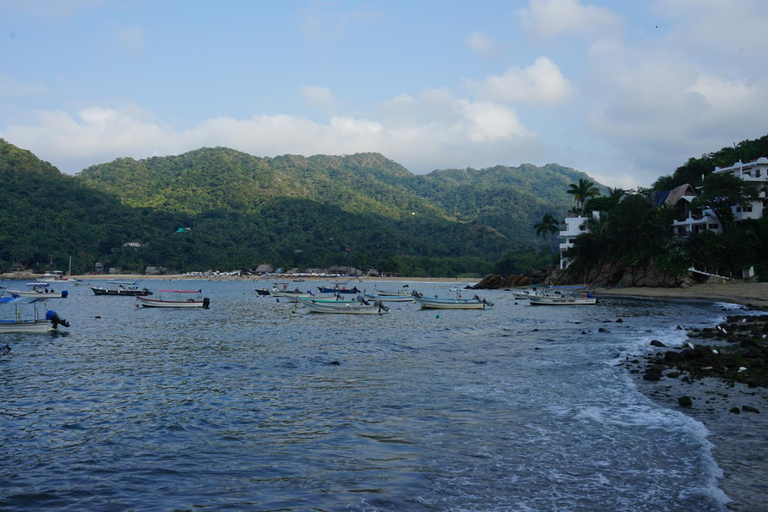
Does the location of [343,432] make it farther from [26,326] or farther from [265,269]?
[265,269]

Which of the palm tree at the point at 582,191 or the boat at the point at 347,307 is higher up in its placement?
the palm tree at the point at 582,191

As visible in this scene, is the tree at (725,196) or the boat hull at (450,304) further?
the tree at (725,196)

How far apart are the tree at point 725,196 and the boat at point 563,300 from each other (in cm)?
1977

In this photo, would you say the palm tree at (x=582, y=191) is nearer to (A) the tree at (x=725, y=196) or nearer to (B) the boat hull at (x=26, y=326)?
(A) the tree at (x=725, y=196)

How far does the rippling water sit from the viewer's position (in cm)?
1005

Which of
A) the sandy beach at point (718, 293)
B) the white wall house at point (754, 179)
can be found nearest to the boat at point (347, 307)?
the sandy beach at point (718, 293)

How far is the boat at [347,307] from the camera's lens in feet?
179

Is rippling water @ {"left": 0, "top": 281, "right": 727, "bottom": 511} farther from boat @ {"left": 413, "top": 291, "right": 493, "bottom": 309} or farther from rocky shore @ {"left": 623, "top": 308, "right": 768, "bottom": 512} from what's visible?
boat @ {"left": 413, "top": 291, "right": 493, "bottom": 309}

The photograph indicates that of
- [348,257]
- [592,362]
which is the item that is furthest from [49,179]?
[592,362]

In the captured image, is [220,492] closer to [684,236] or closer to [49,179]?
[684,236]

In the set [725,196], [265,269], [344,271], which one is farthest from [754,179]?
[265,269]

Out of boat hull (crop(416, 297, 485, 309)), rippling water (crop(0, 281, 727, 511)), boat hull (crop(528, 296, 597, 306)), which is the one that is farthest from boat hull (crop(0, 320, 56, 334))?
boat hull (crop(528, 296, 597, 306))

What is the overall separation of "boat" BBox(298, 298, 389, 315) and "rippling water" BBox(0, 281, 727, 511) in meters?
24.5

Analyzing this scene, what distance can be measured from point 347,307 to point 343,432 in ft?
136
